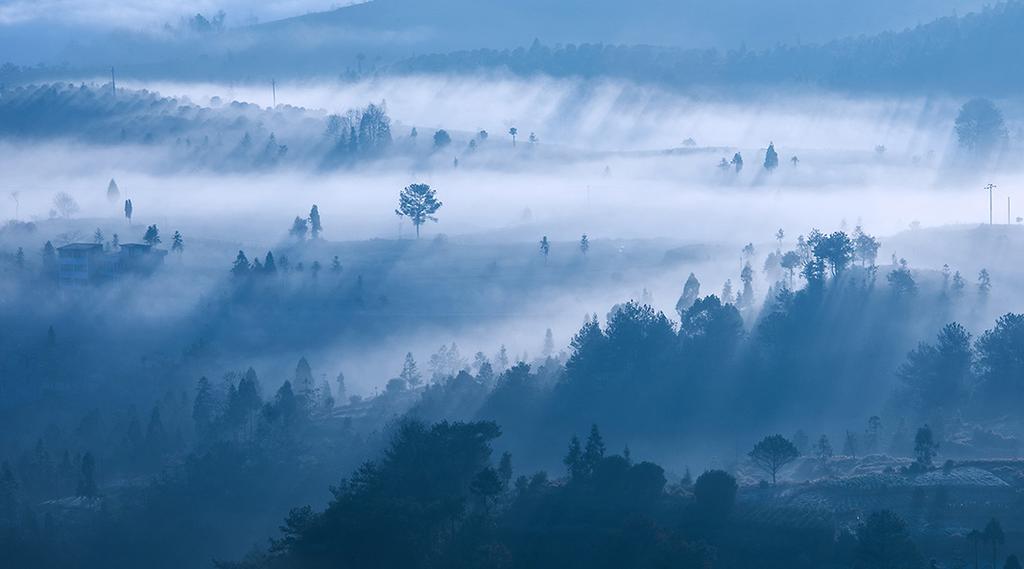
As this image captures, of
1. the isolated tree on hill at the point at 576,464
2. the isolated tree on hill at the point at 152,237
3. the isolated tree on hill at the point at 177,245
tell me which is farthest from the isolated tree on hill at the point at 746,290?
the isolated tree on hill at the point at 152,237

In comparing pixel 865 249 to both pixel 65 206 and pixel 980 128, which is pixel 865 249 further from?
pixel 65 206

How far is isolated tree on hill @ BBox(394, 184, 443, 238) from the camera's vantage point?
166 meters

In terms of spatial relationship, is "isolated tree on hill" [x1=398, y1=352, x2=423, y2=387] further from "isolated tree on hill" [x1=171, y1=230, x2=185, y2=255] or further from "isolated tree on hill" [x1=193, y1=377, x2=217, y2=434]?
"isolated tree on hill" [x1=171, y1=230, x2=185, y2=255]

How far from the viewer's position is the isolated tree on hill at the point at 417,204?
16588 cm

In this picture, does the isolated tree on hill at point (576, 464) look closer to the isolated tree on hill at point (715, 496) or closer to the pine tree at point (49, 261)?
the isolated tree on hill at point (715, 496)

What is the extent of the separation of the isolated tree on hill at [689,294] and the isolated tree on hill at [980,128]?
59625 millimetres

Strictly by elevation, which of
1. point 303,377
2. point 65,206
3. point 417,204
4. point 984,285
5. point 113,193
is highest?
point 113,193

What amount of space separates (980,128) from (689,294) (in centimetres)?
6425

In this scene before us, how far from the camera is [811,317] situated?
12312 cm

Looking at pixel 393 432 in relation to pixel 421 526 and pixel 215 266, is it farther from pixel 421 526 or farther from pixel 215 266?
pixel 215 266

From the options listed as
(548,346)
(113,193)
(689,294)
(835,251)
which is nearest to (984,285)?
(835,251)

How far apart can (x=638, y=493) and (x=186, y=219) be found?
345ft

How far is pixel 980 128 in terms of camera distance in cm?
18525

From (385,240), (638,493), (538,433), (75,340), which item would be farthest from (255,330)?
(638,493)
